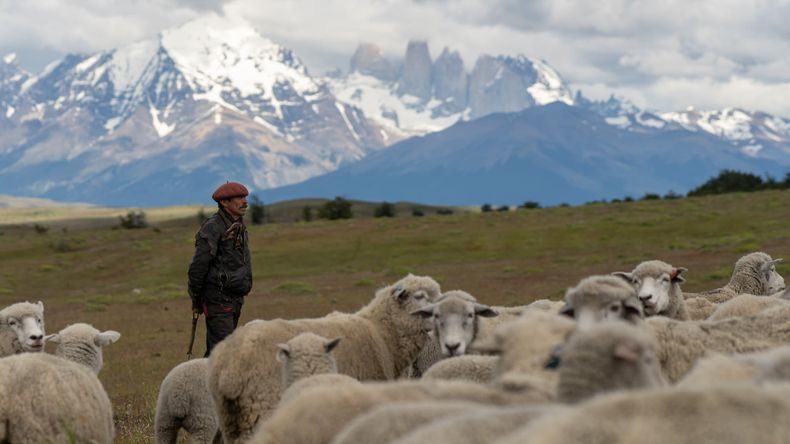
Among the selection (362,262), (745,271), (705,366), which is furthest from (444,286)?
(705,366)

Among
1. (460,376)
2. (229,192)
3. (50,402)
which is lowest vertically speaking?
(50,402)

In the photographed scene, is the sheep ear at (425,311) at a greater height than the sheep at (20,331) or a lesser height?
greater

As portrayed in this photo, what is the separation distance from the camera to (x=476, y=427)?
13.8 ft

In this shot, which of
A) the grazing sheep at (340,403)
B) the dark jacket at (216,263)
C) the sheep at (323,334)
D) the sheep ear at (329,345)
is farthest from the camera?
the dark jacket at (216,263)

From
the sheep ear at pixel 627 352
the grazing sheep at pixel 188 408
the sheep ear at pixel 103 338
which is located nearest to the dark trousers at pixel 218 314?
the grazing sheep at pixel 188 408

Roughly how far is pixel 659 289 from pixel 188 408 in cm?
601

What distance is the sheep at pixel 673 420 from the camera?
374cm

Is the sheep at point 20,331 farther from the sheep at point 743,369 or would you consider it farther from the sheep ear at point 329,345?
the sheep at point 743,369

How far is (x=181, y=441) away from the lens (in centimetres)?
1253

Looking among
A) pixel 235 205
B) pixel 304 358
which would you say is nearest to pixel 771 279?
pixel 235 205

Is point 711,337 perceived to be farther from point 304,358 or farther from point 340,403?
point 340,403

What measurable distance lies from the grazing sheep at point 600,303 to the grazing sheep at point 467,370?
1008 mm

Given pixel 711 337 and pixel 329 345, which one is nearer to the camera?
pixel 329 345

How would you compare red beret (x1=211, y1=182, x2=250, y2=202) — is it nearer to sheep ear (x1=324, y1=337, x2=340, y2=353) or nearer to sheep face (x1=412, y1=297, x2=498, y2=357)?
sheep face (x1=412, y1=297, x2=498, y2=357)
